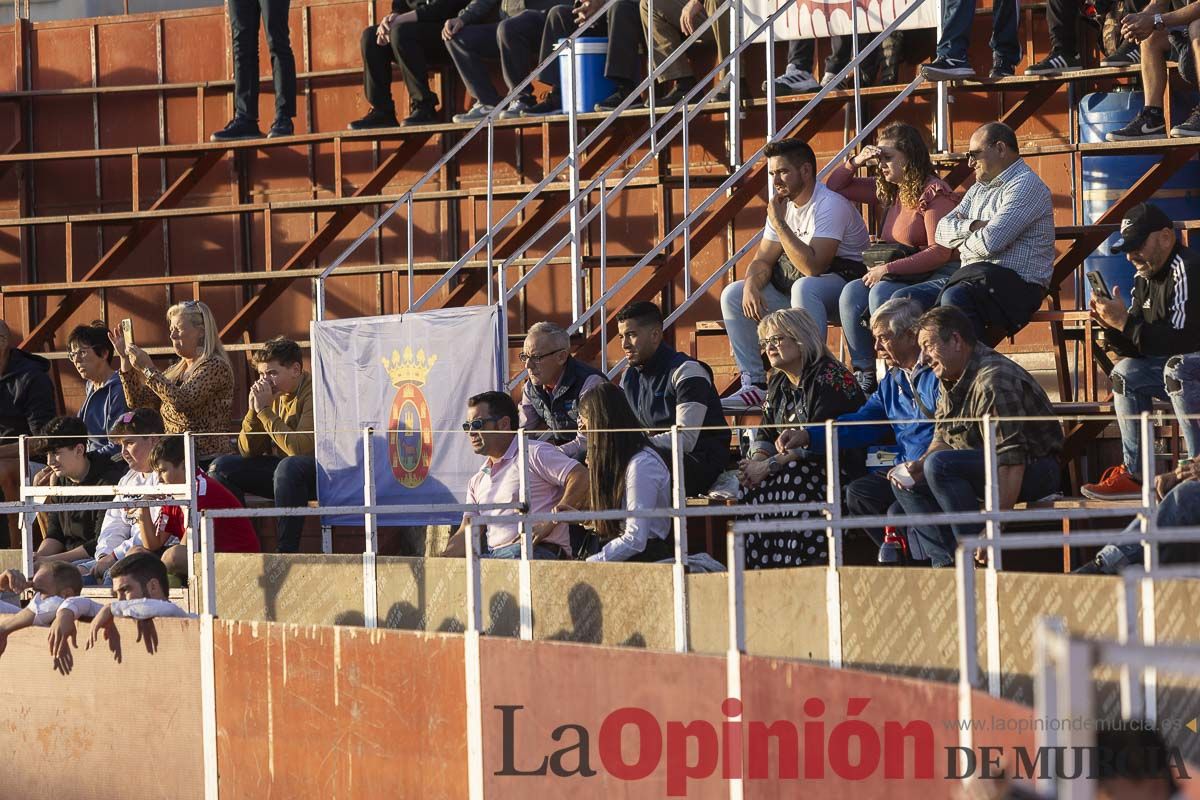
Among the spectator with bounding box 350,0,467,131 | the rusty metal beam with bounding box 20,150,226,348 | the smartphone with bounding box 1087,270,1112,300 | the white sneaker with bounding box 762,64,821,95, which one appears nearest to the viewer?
the smartphone with bounding box 1087,270,1112,300

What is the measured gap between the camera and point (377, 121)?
43.4 feet

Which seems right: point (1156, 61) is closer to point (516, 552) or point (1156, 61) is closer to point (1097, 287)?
point (1097, 287)

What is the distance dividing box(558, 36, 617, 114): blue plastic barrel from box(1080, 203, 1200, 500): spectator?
4620 mm

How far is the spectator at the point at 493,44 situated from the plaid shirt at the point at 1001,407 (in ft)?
19.8

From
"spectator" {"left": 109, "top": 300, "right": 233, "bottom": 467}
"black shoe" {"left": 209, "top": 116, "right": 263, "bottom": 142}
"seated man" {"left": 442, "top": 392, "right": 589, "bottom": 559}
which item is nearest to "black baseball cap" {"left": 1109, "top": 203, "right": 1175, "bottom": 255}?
"seated man" {"left": 442, "top": 392, "right": 589, "bottom": 559}

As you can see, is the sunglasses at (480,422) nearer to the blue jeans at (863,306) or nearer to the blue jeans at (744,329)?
the blue jeans at (744,329)

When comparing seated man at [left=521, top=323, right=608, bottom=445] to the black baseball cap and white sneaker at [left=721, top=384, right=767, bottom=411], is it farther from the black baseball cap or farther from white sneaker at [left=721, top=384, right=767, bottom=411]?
the black baseball cap

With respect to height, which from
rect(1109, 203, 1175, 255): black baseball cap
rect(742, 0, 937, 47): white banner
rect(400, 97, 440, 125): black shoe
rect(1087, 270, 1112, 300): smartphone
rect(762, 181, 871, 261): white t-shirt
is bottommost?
rect(1087, 270, 1112, 300): smartphone

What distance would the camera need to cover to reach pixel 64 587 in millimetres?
8211

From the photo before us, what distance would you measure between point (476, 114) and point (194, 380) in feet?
10.5

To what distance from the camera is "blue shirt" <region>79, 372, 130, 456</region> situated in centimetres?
1070

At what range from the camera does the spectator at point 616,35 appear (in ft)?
38.6

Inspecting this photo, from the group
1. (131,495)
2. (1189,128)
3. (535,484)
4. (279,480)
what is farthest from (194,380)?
(1189,128)

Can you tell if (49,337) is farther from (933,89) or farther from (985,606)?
(985,606)
